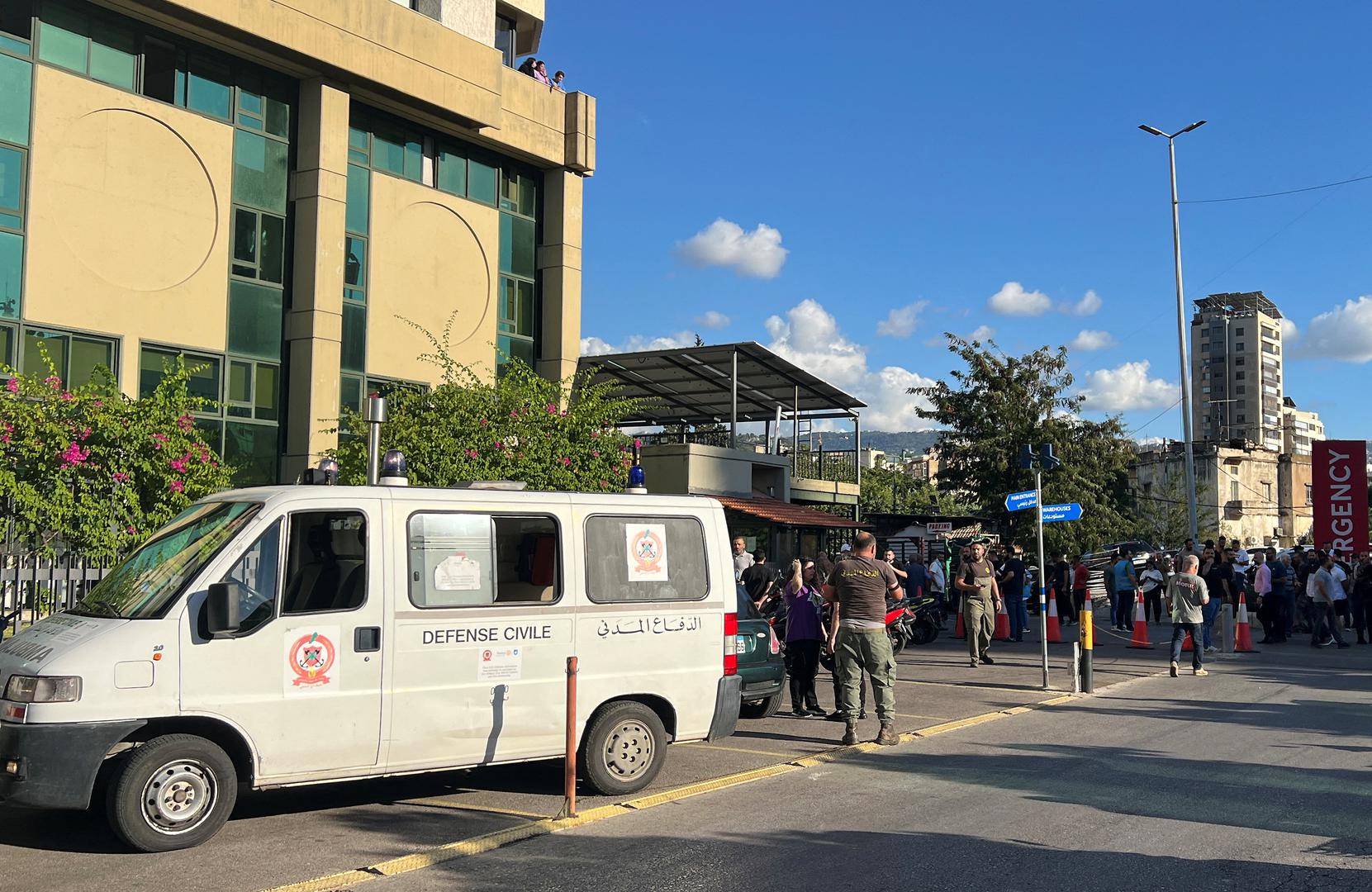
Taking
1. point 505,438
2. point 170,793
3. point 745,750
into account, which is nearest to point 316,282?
point 505,438

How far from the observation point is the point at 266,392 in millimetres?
20953

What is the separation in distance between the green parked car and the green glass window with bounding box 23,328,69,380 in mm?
12055

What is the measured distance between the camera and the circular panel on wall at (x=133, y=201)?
717 inches

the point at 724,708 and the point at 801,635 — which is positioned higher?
the point at 801,635

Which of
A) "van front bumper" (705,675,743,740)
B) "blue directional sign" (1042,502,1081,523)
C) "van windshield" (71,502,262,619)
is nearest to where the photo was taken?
"van windshield" (71,502,262,619)

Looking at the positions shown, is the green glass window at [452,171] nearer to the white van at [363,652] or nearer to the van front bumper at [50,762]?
the white van at [363,652]

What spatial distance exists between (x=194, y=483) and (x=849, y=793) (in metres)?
8.77

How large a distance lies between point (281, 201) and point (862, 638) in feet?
50.9

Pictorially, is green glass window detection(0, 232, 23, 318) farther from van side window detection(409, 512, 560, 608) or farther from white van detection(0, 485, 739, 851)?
van side window detection(409, 512, 560, 608)

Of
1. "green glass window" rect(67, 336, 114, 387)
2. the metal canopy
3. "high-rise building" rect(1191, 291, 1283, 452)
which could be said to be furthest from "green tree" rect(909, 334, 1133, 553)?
"high-rise building" rect(1191, 291, 1283, 452)

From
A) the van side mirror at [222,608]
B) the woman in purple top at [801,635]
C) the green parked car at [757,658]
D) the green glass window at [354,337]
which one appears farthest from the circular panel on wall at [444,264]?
the van side mirror at [222,608]

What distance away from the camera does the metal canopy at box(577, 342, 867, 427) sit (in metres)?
28.9

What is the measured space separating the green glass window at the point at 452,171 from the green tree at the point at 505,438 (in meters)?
6.77

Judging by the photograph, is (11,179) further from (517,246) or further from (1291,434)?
(1291,434)
